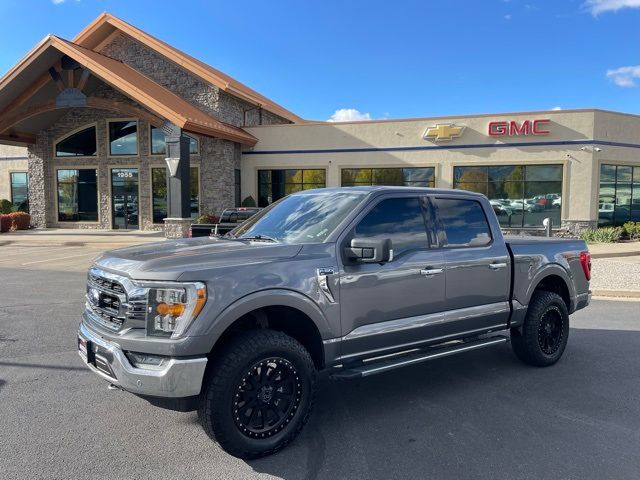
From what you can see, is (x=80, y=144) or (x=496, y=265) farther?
(x=80, y=144)

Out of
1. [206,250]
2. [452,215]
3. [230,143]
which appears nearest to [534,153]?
[230,143]

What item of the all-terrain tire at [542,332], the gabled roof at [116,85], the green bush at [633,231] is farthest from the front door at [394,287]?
the green bush at [633,231]

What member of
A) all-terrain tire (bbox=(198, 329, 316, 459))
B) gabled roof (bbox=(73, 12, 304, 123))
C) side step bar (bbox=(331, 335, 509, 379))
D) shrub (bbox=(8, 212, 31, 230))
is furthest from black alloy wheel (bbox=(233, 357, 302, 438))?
shrub (bbox=(8, 212, 31, 230))

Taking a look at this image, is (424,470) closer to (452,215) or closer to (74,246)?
(452,215)

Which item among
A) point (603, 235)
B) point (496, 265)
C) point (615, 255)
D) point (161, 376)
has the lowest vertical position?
point (615, 255)

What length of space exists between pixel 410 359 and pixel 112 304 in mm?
2342

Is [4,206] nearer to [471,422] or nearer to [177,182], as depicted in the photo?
[177,182]

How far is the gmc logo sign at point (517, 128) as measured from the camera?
21.4 meters

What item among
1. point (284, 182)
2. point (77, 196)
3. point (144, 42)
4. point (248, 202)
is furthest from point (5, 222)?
point (284, 182)

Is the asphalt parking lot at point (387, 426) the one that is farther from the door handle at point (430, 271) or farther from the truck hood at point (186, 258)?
the truck hood at point (186, 258)

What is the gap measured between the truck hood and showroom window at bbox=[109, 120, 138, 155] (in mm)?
23307

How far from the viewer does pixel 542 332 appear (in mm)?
5363

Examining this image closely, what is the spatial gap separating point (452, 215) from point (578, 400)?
198 cm

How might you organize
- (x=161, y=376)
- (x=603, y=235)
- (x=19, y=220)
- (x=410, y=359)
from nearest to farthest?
1. (x=161, y=376)
2. (x=410, y=359)
3. (x=603, y=235)
4. (x=19, y=220)
